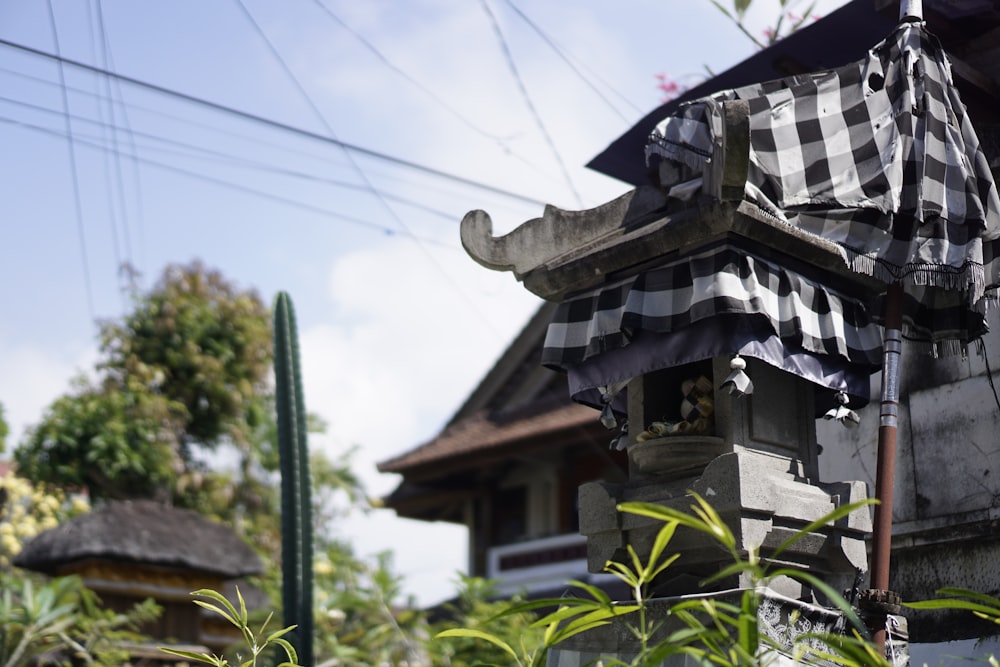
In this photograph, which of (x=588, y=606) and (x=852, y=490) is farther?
(x=852, y=490)

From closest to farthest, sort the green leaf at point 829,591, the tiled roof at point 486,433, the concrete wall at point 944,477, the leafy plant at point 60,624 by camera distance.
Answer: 1. the green leaf at point 829,591
2. the concrete wall at point 944,477
3. the leafy plant at point 60,624
4. the tiled roof at point 486,433

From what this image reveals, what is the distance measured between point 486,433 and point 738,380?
12.1 metres

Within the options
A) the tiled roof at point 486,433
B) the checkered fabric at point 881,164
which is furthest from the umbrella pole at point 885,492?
the tiled roof at point 486,433

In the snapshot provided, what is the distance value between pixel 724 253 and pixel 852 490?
4.68ft

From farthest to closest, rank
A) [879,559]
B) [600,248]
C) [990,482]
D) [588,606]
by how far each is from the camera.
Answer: [990,482] < [600,248] < [879,559] < [588,606]

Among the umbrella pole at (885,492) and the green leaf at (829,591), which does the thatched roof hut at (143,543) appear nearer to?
the umbrella pole at (885,492)

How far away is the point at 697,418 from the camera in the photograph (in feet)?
20.2

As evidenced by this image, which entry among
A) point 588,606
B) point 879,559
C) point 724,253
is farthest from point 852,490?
point 588,606

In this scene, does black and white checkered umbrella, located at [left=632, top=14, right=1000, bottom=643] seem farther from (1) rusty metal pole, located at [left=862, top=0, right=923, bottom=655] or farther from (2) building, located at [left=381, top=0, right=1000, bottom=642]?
(2) building, located at [left=381, top=0, right=1000, bottom=642]

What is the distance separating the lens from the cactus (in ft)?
30.1

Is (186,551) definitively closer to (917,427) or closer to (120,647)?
(120,647)

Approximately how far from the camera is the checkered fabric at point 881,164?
602 centimetres

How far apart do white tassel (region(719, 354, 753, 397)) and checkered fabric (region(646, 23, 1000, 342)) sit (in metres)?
0.81

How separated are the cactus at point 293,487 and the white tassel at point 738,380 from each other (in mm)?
4599
